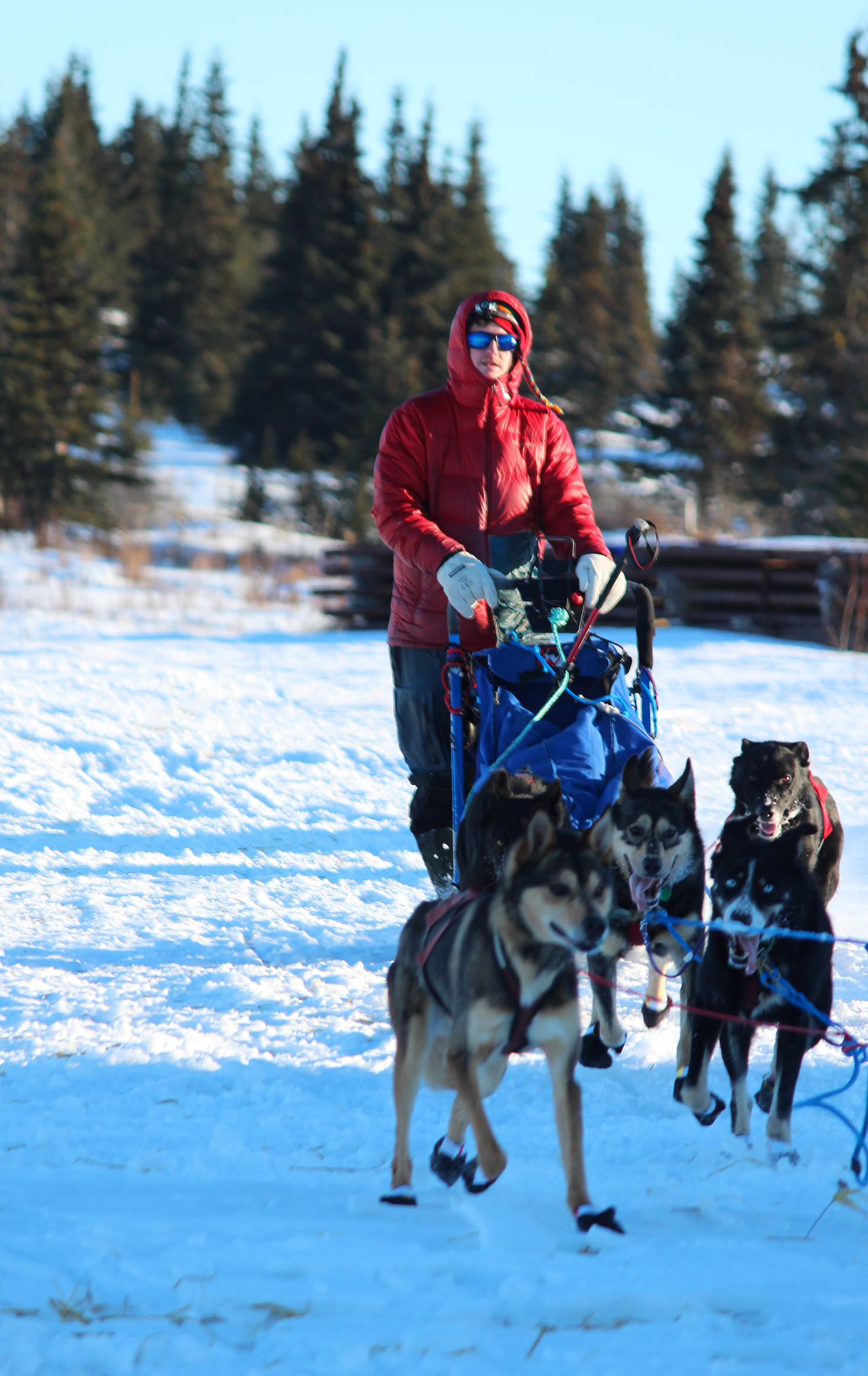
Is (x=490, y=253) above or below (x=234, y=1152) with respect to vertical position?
above

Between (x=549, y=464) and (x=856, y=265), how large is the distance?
26967 millimetres

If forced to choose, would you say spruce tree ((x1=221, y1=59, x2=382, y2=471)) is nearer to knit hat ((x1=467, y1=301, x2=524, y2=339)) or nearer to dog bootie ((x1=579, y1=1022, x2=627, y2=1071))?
knit hat ((x1=467, y1=301, x2=524, y2=339))

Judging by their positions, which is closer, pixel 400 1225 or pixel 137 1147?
pixel 400 1225

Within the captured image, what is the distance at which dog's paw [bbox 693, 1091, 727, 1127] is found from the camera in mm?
3025

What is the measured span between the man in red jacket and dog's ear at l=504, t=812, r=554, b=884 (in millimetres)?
1250

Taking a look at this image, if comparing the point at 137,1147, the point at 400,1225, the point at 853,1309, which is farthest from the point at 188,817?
the point at 853,1309

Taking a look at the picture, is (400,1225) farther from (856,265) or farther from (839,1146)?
(856,265)

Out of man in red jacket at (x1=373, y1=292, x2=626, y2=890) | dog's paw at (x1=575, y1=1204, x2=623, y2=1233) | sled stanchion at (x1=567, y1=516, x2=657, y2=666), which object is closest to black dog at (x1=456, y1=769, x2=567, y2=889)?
sled stanchion at (x1=567, y1=516, x2=657, y2=666)

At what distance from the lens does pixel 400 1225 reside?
2457 mm

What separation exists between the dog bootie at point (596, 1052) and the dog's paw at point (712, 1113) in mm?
349

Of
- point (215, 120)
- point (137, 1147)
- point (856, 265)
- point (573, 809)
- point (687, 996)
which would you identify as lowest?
point (137, 1147)

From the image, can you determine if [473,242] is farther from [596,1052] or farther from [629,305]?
[596,1052]

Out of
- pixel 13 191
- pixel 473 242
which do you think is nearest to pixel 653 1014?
pixel 473 242

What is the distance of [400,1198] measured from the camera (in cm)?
256
